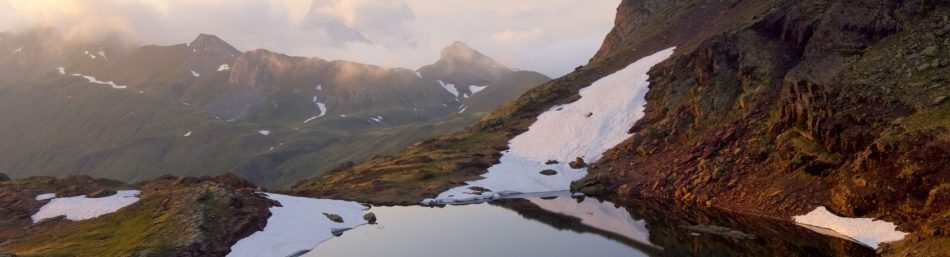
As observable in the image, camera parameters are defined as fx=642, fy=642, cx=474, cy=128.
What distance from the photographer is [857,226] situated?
4719 centimetres

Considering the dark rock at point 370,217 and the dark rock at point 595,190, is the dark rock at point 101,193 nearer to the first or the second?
the dark rock at point 370,217

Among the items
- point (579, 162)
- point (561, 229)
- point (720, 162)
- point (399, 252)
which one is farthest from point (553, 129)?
point (399, 252)

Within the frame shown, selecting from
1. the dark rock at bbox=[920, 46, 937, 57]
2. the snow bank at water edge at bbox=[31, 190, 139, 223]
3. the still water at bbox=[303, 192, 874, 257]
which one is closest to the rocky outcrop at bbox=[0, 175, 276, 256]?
the snow bank at water edge at bbox=[31, 190, 139, 223]

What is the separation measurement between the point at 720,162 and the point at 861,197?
18605mm

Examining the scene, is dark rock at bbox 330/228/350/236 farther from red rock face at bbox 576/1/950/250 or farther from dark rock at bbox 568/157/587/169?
dark rock at bbox 568/157/587/169

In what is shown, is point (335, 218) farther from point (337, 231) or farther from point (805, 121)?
point (805, 121)

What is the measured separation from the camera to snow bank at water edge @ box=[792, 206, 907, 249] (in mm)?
43656

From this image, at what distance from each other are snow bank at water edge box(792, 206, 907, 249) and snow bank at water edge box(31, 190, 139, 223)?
2390 inches

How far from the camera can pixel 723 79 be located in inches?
3246

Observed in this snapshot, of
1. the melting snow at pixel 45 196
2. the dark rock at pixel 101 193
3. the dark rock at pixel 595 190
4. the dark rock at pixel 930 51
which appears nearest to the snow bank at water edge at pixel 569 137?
the dark rock at pixel 595 190

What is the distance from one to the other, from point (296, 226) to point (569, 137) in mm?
48584

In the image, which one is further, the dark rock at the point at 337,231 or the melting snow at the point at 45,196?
the melting snow at the point at 45,196

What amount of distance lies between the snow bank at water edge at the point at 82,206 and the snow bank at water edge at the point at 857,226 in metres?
60.7

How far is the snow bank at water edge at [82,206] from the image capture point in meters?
59.2
